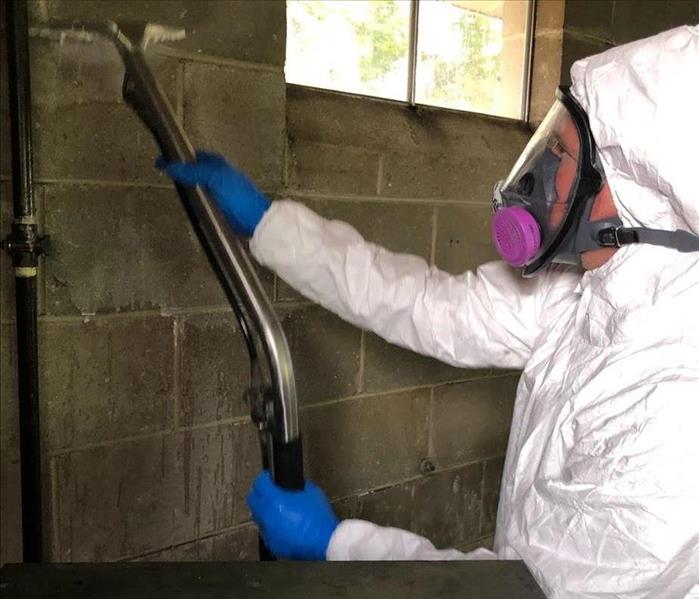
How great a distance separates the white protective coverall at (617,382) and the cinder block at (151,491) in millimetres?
529

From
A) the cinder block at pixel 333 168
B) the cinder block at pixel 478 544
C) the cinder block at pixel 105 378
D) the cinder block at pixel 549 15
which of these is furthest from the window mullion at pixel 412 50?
the cinder block at pixel 478 544

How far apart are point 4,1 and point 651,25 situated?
206cm

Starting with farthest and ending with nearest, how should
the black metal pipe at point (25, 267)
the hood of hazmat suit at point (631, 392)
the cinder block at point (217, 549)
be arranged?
the cinder block at point (217, 549), the black metal pipe at point (25, 267), the hood of hazmat suit at point (631, 392)

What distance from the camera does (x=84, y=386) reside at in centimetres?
135

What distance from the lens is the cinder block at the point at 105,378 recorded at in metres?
1.31

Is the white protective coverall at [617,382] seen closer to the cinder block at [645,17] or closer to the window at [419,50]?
the window at [419,50]

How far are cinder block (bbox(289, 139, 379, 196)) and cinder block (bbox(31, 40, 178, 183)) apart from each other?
0.34 metres

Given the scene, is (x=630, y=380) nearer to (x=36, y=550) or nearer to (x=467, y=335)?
(x=467, y=335)

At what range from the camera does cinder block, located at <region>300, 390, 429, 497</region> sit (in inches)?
68.4

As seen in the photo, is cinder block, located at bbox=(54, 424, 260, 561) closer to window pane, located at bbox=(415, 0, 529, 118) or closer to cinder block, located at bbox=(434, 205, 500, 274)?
cinder block, located at bbox=(434, 205, 500, 274)

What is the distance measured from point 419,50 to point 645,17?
918mm

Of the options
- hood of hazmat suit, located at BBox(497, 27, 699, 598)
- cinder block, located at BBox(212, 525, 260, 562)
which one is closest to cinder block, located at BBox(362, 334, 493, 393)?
cinder block, located at BBox(212, 525, 260, 562)

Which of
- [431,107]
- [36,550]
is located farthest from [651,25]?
[36,550]

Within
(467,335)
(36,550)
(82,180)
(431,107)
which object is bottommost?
(36,550)
